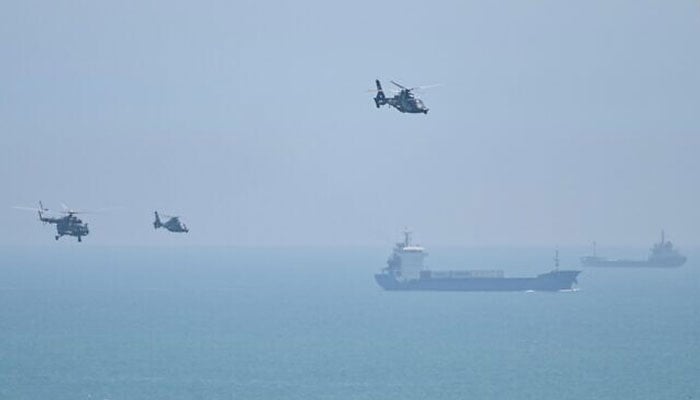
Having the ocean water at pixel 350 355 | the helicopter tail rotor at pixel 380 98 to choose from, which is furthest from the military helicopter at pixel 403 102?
the ocean water at pixel 350 355

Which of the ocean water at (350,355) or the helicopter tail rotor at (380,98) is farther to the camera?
the ocean water at (350,355)

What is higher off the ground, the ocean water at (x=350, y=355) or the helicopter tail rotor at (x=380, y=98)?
the helicopter tail rotor at (x=380, y=98)

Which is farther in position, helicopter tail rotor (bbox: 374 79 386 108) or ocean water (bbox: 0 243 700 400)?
ocean water (bbox: 0 243 700 400)

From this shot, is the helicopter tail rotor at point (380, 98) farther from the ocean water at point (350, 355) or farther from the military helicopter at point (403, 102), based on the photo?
the ocean water at point (350, 355)

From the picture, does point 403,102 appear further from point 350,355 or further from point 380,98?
point 350,355

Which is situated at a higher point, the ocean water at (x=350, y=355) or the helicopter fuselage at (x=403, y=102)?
the helicopter fuselage at (x=403, y=102)

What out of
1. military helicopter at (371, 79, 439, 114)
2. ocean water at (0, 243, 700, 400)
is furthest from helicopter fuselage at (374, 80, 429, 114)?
ocean water at (0, 243, 700, 400)

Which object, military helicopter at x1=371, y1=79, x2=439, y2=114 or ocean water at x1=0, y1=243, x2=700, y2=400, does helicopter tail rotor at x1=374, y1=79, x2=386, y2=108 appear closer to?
military helicopter at x1=371, y1=79, x2=439, y2=114

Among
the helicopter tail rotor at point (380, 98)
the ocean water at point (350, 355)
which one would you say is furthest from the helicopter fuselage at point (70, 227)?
the ocean water at point (350, 355)

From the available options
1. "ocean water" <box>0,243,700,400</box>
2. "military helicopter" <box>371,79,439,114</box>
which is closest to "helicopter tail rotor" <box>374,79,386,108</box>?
"military helicopter" <box>371,79,439,114</box>

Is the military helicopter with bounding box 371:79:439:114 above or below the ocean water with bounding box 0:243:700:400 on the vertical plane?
above

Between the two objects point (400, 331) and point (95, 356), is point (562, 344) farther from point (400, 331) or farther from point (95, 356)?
point (95, 356)

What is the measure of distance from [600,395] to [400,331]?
179 ft

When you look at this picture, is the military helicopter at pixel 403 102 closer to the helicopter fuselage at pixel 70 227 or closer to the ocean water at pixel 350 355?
the helicopter fuselage at pixel 70 227
